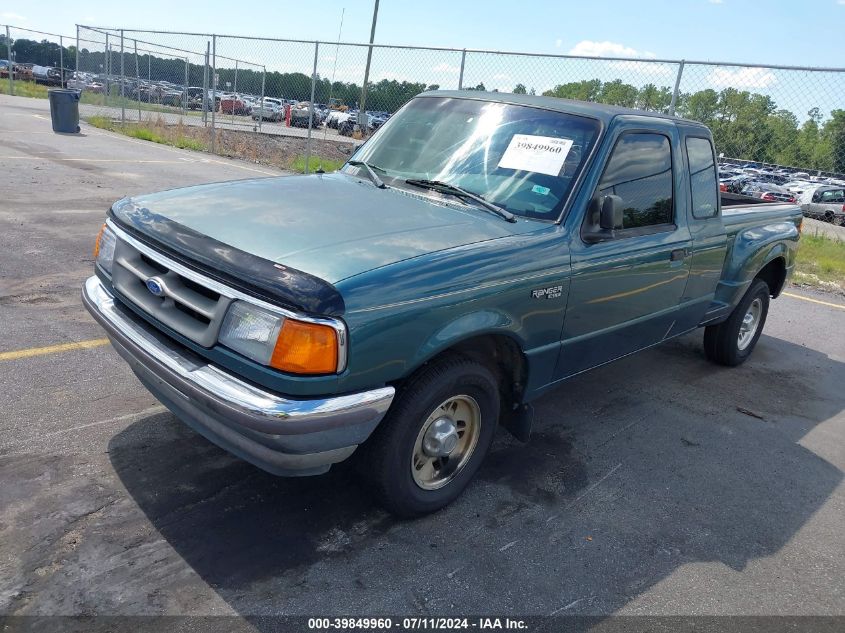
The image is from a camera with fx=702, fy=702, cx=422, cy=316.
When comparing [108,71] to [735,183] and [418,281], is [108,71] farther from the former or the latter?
[418,281]

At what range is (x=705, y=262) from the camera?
188 inches

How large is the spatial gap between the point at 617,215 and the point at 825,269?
854cm

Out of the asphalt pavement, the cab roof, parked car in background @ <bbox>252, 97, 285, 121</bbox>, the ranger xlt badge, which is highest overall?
the cab roof

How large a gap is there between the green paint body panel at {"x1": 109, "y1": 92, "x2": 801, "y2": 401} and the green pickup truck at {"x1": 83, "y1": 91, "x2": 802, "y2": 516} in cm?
1

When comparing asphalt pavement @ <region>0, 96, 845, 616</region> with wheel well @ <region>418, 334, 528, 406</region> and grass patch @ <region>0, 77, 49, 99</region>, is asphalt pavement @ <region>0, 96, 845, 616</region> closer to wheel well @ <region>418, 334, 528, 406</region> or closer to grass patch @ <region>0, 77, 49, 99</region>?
wheel well @ <region>418, 334, 528, 406</region>

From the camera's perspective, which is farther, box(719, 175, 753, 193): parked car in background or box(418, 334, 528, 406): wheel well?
box(719, 175, 753, 193): parked car in background

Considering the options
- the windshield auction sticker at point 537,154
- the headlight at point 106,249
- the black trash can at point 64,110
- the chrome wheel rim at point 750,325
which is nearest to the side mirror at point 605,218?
the windshield auction sticker at point 537,154

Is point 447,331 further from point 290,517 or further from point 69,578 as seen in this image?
point 69,578

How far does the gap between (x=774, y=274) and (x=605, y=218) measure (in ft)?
11.2

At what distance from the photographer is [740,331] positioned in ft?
19.7

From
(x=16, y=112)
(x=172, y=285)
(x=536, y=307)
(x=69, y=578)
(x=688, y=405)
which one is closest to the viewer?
(x=69, y=578)

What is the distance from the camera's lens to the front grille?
9.23 feet

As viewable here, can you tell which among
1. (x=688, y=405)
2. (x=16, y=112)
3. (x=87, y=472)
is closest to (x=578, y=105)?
(x=688, y=405)

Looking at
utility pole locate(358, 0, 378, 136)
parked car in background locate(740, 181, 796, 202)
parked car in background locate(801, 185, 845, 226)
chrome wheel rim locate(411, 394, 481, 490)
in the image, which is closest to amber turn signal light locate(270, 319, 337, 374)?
chrome wheel rim locate(411, 394, 481, 490)
